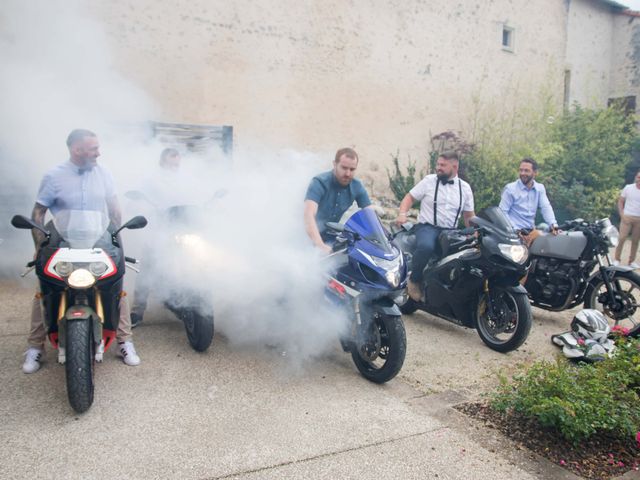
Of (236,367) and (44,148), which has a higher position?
(44,148)

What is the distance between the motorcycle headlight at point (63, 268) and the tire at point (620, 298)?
5.11 m

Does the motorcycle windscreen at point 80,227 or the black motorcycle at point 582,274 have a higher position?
the motorcycle windscreen at point 80,227

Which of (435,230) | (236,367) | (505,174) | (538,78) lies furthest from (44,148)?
(538,78)

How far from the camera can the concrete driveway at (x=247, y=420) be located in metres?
3.06

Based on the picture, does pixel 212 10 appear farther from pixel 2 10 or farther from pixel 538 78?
pixel 538 78

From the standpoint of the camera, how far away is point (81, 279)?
11.7ft

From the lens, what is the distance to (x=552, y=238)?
606 cm

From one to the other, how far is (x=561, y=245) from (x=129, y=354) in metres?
4.51

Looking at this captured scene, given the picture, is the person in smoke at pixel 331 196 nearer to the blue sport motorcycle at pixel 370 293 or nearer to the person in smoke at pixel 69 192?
the blue sport motorcycle at pixel 370 293

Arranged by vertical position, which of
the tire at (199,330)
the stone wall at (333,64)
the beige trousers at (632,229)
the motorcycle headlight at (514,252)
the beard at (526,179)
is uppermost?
the stone wall at (333,64)

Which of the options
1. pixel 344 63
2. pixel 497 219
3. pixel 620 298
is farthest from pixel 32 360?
pixel 344 63

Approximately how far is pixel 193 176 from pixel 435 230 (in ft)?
9.05

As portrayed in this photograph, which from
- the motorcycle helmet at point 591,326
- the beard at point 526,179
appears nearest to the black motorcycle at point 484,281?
the motorcycle helmet at point 591,326

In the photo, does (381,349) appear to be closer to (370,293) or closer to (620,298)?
(370,293)
